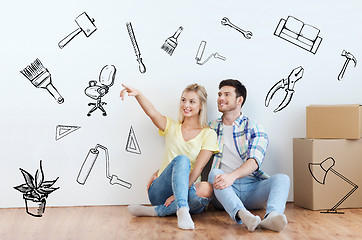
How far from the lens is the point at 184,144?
2.16 metres

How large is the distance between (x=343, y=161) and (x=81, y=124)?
4.34 feet

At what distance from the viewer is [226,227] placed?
1815mm

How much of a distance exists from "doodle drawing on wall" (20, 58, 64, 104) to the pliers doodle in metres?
1.11

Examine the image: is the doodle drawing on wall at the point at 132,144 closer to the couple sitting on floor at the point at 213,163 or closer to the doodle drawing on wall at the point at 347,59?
the couple sitting on floor at the point at 213,163

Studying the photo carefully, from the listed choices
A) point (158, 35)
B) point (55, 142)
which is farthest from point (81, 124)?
point (158, 35)

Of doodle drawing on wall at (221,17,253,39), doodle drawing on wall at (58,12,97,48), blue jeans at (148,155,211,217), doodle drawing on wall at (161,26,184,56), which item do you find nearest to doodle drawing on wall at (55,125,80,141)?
doodle drawing on wall at (58,12,97,48)

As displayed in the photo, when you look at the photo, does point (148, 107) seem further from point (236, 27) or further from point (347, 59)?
point (347, 59)

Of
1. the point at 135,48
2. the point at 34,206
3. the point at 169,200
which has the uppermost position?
the point at 135,48

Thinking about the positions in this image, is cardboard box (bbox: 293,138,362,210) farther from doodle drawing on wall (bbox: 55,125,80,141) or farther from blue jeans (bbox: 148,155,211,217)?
doodle drawing on wall (bbox: 55,125,80,141)

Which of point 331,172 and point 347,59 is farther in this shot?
point 347,59

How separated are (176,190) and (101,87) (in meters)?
0.72

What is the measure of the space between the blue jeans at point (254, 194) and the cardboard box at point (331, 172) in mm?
249

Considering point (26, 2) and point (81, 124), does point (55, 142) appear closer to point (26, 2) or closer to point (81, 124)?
point (81, 124)

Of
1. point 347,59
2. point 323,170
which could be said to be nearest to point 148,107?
point 323,170
